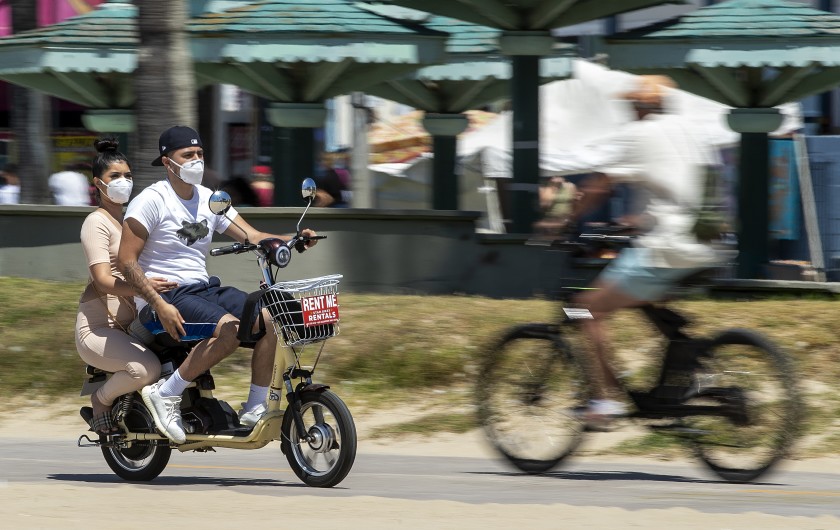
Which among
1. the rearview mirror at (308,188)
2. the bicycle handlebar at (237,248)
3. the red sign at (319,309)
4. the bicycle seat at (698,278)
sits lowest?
the red sign at (319,309)

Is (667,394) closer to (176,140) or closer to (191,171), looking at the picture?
(191,171)

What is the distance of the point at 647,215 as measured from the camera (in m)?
7.54

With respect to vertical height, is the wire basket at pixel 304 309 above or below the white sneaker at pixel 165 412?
above

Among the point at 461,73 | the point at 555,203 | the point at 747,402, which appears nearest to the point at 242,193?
the point at 461,73

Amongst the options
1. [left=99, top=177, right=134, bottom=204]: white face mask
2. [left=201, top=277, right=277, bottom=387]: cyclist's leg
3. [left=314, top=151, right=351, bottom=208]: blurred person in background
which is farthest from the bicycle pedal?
[left=314, top=151, right=351, bottom=208]: blurred person in background

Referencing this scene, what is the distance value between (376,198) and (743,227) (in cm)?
846

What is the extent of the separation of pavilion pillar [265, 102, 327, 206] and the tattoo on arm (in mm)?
8803

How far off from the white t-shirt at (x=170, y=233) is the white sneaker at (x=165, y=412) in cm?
56

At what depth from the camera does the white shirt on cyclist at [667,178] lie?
24.3 feet

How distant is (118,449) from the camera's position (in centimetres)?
795

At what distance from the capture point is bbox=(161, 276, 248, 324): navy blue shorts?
7.47 meters

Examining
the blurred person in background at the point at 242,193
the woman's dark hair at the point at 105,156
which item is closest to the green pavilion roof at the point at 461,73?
the blurred person in background at the point at 242,193

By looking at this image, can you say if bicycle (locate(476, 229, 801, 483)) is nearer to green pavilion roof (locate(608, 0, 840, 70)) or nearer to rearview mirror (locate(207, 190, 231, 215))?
rearview mirror (locate(207, 190, 231, 215))

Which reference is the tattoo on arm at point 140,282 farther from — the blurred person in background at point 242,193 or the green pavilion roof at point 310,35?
the blurred person in background at point 242,193
